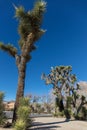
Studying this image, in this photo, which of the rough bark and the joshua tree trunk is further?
the rough bark

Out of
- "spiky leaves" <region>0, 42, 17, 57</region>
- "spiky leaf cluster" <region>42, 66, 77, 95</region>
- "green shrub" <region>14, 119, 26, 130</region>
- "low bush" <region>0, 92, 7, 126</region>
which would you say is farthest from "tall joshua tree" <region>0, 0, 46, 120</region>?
"spiky leaf cluster" <region>42, 66, 77, 95</region>

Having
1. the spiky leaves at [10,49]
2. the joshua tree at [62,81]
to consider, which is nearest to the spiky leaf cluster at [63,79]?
the joshua tree at [62,81]

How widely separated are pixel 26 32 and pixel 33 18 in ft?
3.97

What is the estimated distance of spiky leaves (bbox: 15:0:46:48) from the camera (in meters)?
15.5

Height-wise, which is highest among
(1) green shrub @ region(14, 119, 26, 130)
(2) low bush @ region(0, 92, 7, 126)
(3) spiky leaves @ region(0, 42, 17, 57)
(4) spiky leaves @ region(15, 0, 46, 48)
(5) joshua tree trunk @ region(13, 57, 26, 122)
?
(4) spiky leaves @ region(15, 0, 46, 48)

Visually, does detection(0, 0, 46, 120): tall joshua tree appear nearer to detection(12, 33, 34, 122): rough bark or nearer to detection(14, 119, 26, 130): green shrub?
detection(12, 33, 34, 122): rough bark

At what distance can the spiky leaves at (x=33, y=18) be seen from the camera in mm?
15468

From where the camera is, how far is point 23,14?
51.4 feet

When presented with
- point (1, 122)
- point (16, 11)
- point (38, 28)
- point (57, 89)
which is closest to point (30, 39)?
point (38, 28)

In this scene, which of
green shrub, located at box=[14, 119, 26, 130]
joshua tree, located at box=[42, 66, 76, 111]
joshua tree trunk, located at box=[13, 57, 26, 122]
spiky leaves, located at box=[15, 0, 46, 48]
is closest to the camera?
green shrub, located at box=[14, 119, 26, 130]

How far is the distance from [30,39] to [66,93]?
18920 millimetres

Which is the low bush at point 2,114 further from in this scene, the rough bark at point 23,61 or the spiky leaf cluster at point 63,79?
the spiky leaf cluster at point 63,79

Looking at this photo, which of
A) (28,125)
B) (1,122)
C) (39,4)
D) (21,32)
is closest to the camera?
(28,125)

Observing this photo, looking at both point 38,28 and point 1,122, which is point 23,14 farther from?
point 1,122
